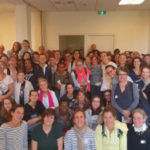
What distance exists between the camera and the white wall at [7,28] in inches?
368

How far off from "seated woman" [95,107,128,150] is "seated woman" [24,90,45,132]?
3.99 feet

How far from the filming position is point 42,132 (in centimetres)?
313

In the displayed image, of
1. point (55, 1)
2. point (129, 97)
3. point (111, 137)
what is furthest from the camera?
point (55, 1)

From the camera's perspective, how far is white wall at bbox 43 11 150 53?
30.0 ft

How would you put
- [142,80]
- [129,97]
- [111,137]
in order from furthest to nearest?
[142,80], [129,97], [111,137]

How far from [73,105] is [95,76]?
1.14 metres

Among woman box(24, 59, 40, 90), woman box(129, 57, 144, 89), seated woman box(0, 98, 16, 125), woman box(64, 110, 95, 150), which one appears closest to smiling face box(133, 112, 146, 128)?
woman box(64, 110, 95, 150)

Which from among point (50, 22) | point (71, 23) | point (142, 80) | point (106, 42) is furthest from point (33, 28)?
point (142, 80)

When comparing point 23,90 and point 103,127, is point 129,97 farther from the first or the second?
point 23,90

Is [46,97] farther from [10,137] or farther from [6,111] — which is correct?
[10,137]

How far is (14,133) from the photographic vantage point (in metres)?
3.13

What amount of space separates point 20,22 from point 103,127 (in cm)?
495

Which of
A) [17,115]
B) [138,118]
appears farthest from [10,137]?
[138,118]

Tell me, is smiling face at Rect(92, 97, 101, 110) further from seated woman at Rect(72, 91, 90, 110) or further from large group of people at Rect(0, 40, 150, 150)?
seated woman at Rect(72, 91, 90, 110)
